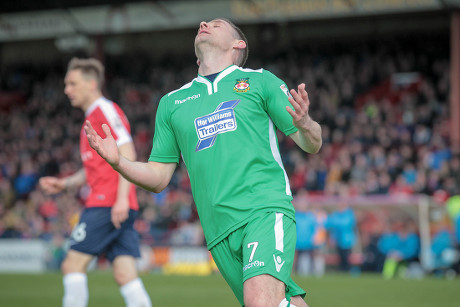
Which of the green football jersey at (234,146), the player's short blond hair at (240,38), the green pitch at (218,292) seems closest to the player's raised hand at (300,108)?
the green football jersey at (234,146)

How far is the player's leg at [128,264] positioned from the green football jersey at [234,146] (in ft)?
7.59

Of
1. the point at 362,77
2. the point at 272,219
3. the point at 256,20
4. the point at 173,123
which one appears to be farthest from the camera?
the point at 362,77

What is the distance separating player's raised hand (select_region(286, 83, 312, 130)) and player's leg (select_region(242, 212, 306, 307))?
54 cm

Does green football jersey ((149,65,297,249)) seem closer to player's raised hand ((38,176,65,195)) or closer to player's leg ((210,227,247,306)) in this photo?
player's leg ((210,227,247,306))

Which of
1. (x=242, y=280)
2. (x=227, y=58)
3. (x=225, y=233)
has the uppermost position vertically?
(x=227, y=58)

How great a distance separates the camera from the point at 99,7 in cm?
2627

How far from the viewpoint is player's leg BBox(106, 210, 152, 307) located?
6.51 metres

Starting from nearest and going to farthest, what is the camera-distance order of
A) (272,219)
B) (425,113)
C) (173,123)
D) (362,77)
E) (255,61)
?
(272,219) → (173,123) → (425,113) → (362,77) → (255,61)

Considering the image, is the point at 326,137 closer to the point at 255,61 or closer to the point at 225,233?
the point at 255,61

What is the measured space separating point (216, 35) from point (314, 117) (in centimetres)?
1873

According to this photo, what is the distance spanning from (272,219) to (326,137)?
1866 centimetres

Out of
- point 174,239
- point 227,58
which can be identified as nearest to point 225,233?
point 227,58

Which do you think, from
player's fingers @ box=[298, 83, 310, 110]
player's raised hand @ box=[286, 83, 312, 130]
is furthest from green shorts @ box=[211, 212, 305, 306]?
player's fingers @ box=[298, 83, 310, 110]

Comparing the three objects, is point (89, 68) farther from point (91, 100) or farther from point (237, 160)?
point (237, 160)
